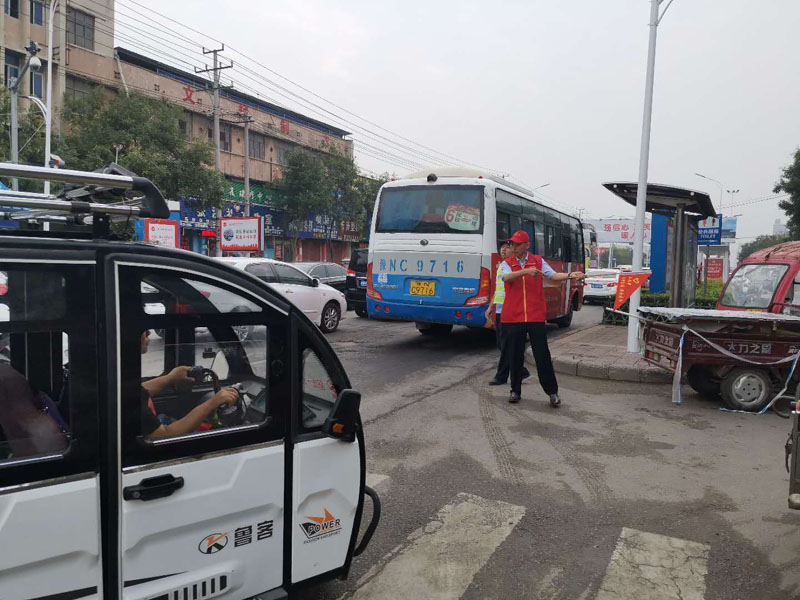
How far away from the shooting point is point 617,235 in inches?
2670

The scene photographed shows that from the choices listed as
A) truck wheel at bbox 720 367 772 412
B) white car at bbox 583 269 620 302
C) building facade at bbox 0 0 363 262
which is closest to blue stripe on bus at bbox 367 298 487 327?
truck wheel at bbox 720 367 772 412

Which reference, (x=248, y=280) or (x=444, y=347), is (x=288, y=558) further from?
(x=444, y=347)

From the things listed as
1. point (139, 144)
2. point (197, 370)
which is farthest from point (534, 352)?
point (139, 144)

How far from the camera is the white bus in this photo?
10641 mm

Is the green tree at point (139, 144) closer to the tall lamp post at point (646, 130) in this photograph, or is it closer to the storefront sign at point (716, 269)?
the tall lamp post at point (646, 130)

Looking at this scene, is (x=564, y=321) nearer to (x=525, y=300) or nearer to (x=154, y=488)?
(x=525, y=300)

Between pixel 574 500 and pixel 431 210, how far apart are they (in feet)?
24.1

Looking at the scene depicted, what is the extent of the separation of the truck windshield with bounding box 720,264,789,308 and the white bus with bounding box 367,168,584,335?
3.78m

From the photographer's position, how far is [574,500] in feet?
14.5

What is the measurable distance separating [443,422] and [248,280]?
4169 millimetres

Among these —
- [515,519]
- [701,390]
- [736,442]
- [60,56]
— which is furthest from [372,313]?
[60,56]

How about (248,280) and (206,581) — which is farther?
(248,280)

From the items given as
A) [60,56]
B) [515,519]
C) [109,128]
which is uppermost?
[60,56]

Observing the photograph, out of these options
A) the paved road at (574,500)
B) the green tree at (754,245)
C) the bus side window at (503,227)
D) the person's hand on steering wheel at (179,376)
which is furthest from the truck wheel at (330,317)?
the green tree at (754,245)
